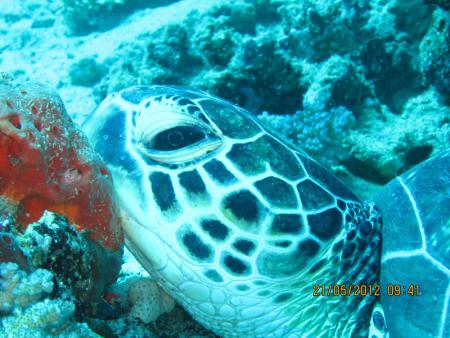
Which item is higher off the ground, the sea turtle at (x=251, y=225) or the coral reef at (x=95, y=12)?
the coral reef at (x=95, y=12)

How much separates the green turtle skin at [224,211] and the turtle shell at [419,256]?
0.16 m

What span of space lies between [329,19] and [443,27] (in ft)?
4.88

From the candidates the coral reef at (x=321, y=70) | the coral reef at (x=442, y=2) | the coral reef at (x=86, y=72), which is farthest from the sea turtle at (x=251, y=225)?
the coral reef at (x=86, y=72)

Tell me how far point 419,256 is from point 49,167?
1459 millimetres

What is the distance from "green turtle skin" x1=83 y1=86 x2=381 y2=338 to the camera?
1.41 meters

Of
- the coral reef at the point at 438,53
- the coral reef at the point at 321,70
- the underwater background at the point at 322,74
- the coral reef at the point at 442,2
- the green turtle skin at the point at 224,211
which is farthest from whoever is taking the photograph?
the coral reef at the point at 321,70

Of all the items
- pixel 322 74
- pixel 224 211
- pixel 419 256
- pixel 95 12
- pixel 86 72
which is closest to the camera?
pixel 224 211

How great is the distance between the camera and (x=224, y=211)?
141cm

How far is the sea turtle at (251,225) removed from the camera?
1.42 metres

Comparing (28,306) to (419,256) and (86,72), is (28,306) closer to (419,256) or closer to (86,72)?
(419,256)
